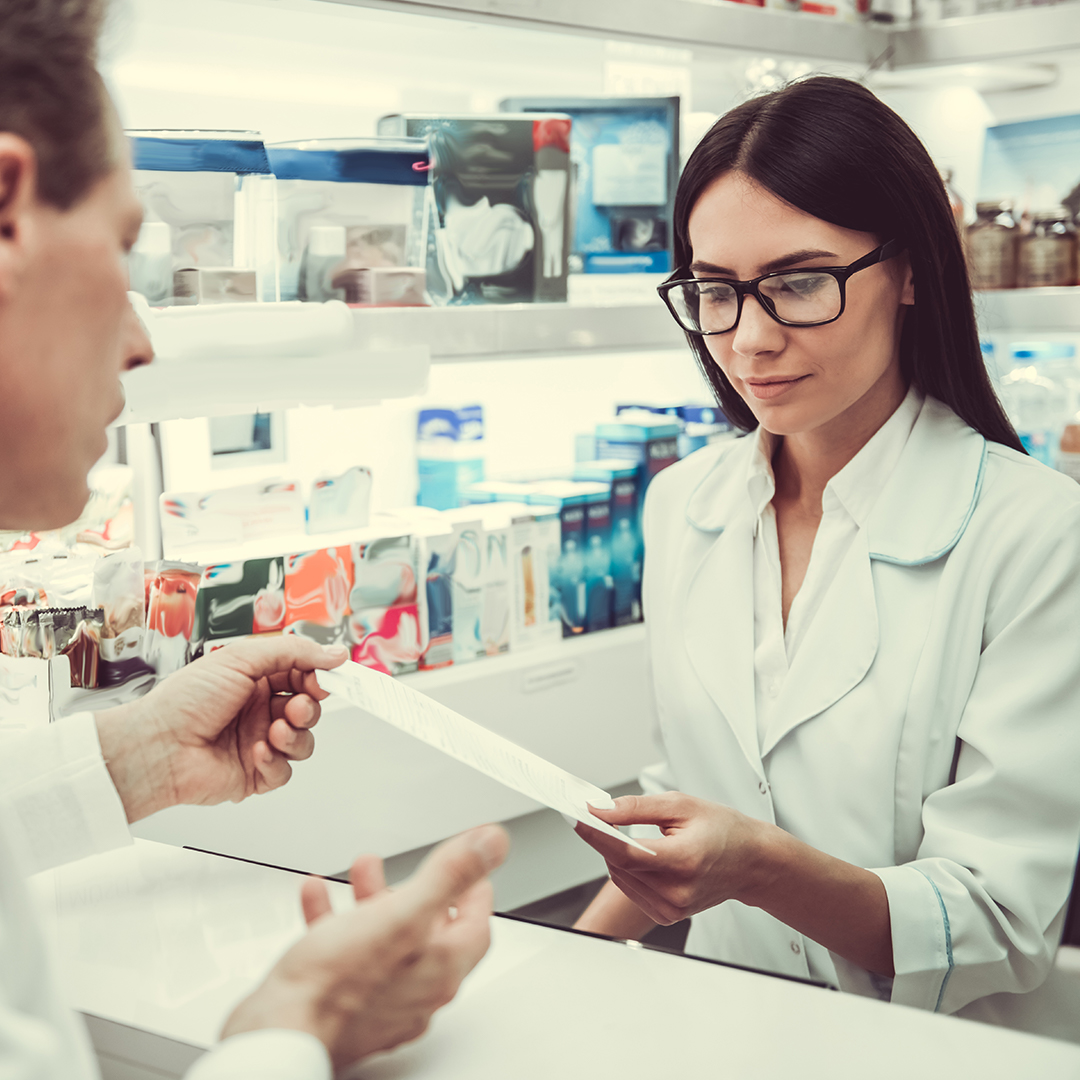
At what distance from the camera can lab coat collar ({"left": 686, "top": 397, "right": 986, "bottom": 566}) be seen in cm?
136

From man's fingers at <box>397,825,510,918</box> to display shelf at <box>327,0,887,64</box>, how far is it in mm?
1322

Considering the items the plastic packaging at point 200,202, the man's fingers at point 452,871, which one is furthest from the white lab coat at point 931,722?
the plastic packaging at point 200,202

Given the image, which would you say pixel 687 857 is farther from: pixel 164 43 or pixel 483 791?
pixel 164 43

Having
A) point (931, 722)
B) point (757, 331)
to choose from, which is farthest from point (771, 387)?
point (931, 722)

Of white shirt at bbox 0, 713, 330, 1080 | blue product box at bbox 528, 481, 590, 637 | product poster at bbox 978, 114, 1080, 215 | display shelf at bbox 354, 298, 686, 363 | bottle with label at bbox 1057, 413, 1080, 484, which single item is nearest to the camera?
white shirt at bbox 0, 713, 330, 1080

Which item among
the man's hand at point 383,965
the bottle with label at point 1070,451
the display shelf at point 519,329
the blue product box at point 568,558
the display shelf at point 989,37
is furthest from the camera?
the bottle with label at point 1070,451

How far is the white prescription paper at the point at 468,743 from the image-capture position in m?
0.95

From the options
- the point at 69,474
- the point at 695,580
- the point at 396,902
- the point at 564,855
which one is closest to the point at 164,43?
the point at 695,580

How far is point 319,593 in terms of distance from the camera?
1.78 meters

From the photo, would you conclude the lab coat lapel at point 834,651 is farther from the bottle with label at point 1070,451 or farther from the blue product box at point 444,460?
the bottle with label at point 1070,451

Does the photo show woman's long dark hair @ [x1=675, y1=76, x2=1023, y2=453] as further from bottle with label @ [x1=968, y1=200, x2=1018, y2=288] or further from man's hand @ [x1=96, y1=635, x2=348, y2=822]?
bottle with label @ [x1=968, y1=200, x2=1018, y2=288]

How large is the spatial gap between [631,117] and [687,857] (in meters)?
1.55

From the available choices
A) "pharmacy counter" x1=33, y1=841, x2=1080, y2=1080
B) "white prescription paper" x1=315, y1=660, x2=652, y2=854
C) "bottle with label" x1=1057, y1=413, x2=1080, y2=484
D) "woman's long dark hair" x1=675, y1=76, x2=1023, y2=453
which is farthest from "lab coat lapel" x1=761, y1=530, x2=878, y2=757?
"bottle with label" x1=1057, y1=413, x2=1080, y2=484

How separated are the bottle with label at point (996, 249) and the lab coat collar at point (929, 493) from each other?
109 cm
